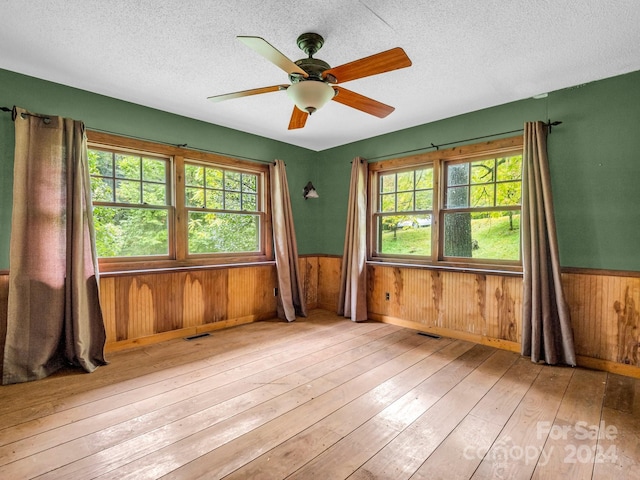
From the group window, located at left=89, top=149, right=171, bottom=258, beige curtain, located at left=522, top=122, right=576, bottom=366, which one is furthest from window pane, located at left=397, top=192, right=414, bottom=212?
window, located at left=89, top=149, right=171, bottom=258

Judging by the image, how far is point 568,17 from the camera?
194 centimetres

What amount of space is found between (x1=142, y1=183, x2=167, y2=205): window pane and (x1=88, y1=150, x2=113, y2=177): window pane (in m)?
0.34

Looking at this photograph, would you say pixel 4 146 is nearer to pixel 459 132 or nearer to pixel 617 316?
pixel 459 132

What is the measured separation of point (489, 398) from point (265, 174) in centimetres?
357

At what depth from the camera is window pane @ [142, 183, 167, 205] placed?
11.2 feet

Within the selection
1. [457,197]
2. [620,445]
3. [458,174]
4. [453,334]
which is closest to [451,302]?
[453,334]

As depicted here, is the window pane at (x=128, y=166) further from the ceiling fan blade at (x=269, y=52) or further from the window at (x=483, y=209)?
the window at (x=483, y=209)

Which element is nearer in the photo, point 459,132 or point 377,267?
point 459,132

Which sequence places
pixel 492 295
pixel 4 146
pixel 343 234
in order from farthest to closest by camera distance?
pixel 343 234 → pixel 492 295 → pixel 4 146

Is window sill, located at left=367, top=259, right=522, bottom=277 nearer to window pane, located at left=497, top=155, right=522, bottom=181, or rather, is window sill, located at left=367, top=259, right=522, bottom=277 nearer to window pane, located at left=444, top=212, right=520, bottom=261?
window pane, located at left=444, top=212, right=520, bottom=261

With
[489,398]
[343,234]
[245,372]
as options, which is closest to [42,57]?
[245,372]

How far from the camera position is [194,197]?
3.77 m

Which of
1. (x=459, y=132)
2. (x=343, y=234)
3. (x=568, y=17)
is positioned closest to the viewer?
(x=568, y=17)

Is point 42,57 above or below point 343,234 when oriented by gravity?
above
